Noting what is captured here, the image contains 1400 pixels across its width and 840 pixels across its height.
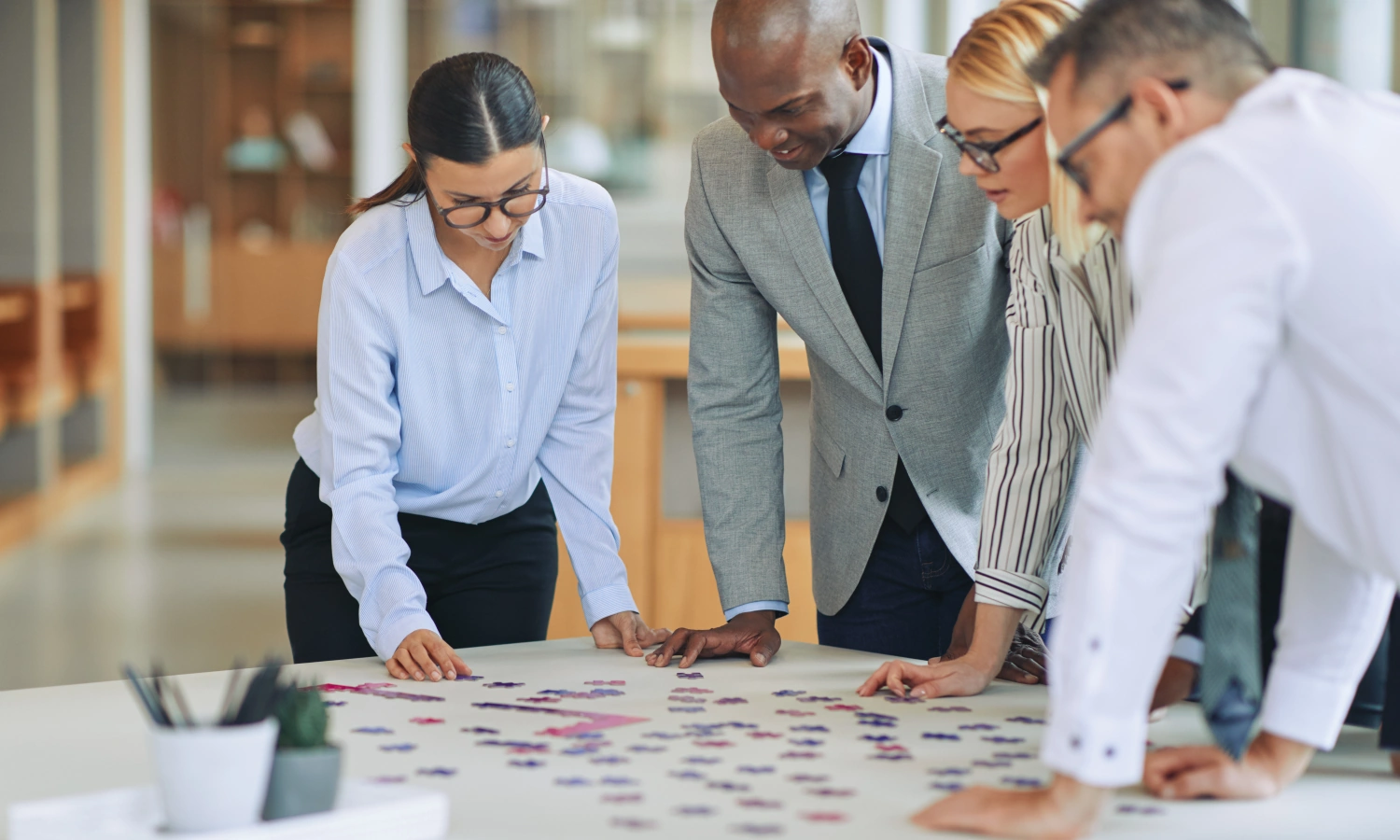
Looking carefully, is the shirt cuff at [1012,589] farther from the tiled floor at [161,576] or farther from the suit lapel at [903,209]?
the tiled floor at [161,576]

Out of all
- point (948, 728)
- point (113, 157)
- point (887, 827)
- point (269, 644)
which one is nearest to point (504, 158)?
point (948, 728)

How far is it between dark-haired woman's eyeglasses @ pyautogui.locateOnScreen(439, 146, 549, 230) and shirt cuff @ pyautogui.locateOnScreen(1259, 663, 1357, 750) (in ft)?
4.07

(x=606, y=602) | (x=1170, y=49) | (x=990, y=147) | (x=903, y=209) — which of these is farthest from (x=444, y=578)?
(x=1170, y=49)

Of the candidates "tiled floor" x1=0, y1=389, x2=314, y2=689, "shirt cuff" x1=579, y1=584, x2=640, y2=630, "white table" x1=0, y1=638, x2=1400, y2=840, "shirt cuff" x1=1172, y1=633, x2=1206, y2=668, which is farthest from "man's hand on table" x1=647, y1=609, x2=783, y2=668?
"tiled floor" x1=0, y1=389, x2=314, y2=689

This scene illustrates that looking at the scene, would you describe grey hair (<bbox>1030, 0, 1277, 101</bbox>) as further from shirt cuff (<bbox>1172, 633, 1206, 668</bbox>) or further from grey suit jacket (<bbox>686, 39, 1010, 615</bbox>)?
grey suit jacket (<bbox>686, 39, 1010, 615</bbox>)

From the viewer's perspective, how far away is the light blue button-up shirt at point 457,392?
7.32ft

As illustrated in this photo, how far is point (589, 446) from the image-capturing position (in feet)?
8.21

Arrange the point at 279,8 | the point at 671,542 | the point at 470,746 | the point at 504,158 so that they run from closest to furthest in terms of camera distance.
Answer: the point at 470,746 < the point at 504,158 < the point at 671,542 < the point at 279,8

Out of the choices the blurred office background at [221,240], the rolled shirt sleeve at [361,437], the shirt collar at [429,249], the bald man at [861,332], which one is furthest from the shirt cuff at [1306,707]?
the blurred office background at [221,240]

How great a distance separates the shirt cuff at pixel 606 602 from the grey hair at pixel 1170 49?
1.24 metres

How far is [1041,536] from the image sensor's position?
1.97 m

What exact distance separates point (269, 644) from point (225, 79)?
6999 millimetres

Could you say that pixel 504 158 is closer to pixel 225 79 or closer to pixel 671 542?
pixel 671 542

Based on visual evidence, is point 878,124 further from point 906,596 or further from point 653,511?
point 653,511
